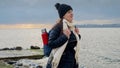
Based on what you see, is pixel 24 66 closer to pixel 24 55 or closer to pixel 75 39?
pixel 24 55

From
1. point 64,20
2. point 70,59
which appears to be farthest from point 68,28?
point 70,59

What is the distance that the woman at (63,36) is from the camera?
306 inches

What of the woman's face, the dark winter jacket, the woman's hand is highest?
the woman's face

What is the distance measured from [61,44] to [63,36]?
0.18m

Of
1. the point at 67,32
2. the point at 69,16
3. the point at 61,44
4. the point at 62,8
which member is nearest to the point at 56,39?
the point at 61,44

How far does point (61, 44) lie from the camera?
7.76 metres

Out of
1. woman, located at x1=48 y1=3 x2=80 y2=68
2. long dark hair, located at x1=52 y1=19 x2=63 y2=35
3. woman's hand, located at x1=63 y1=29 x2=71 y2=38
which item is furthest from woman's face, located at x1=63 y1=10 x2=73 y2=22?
woman's hand, located at x1=63 y1=29 x2=71 y2=38

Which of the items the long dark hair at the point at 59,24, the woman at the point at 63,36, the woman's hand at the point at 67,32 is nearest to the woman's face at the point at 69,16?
the woman at the point at 63,36

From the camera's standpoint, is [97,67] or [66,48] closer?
[66,48]

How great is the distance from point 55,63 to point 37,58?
68.2 ft

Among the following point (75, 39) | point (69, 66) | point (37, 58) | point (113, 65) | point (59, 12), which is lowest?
point (113, 65)

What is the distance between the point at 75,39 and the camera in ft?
25.8

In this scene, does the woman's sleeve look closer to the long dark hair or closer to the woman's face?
the long dark hair

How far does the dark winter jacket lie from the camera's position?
7766 millimetres
